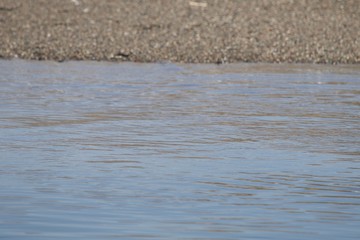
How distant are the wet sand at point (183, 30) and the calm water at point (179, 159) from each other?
396 cm

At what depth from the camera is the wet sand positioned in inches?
786

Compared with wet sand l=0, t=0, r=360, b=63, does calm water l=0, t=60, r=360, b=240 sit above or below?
above

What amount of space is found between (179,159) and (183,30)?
1419 centimetres

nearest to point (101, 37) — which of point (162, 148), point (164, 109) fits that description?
point (164, 109)

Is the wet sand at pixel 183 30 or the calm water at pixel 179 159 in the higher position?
the calm water at pixel 179 159

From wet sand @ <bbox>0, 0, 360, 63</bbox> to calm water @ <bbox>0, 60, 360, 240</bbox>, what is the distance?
396cm

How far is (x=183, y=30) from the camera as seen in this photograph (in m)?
22.4

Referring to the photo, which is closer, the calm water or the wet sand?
the calm water

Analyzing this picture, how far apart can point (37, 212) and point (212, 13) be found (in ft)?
62.0

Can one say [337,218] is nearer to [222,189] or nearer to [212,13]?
[222,189]

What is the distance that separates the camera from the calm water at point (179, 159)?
605 cm

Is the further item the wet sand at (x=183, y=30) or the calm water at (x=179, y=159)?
the wet sand at (x=183, y=30)

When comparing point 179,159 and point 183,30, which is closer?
point 179,159

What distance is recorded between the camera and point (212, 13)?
24.8 metres
